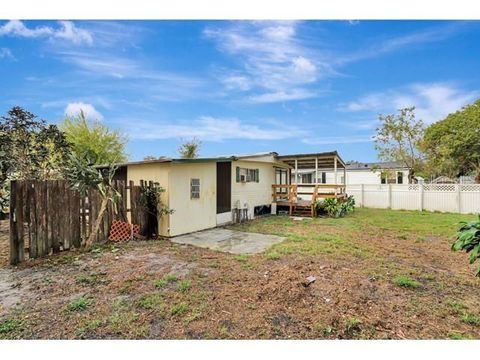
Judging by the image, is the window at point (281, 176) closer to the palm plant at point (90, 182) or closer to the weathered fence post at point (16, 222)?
the palm plant at point (90, 182)

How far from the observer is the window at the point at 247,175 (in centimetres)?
1123

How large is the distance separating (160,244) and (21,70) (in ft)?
18.3

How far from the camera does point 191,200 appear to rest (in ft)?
28.3

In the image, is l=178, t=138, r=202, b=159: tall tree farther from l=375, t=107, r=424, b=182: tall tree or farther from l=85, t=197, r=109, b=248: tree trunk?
l=85, t=197, r=109, b=248: tree trunk

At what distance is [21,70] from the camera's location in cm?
703

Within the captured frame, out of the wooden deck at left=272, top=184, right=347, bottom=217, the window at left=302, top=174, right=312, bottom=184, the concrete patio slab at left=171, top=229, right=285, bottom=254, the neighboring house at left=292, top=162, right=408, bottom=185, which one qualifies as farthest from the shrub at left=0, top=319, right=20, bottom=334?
the window at left=302, top=174, right=312, bottom=184

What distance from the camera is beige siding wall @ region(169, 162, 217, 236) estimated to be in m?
8.02

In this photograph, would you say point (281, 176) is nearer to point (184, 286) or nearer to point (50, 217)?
point (50, 217)

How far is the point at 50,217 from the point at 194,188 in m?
3.89

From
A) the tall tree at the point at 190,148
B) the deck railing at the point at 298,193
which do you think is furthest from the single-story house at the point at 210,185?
Result: the tall tree at the point at 190,148

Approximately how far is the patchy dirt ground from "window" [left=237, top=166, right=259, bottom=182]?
16.2ft

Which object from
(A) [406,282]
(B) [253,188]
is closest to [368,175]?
(B) [253,188]
